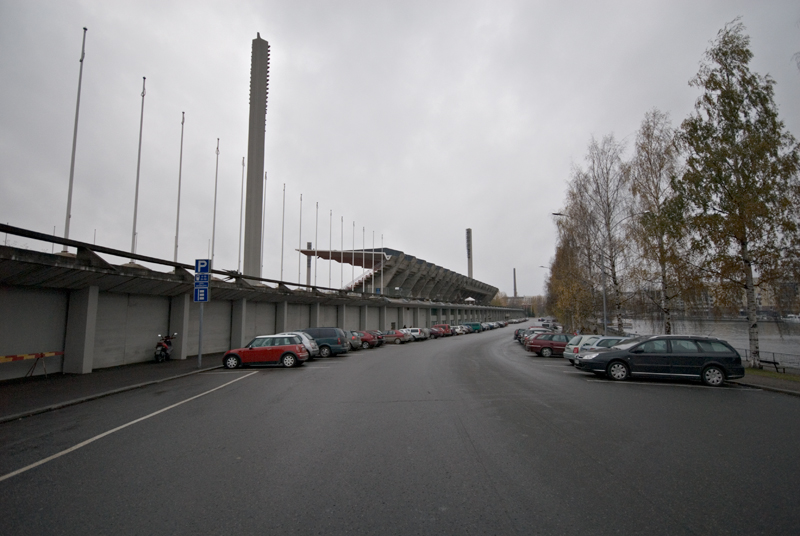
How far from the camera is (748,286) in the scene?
705 inches

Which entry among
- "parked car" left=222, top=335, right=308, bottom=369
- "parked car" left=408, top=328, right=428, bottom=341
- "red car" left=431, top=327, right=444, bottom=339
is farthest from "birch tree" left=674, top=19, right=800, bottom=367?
"red car" left=431, top=327, right=444, bottom=339

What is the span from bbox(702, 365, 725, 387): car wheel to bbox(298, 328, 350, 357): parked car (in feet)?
59.4

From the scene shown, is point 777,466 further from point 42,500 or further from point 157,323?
point 157,323

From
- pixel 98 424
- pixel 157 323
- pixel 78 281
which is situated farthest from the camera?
pixel 157 323

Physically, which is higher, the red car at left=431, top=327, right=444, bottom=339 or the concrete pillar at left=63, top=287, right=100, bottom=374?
the concrete pillar at left=63, top=287, right=100, bottom=374

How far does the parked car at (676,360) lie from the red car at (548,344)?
40.6ft

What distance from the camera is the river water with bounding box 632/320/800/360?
2245cm

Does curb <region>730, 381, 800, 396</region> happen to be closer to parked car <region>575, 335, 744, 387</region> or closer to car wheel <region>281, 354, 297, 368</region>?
parked car <region>575, 335, 744, 387</region>

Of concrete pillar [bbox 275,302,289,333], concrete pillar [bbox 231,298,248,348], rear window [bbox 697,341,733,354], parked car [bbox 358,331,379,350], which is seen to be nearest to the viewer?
rear window [bbox 697,341,733,354]

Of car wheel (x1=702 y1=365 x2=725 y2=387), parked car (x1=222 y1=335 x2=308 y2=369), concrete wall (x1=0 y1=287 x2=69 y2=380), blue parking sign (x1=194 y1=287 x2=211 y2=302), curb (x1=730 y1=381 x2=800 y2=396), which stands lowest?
curb (x1=730 y1=381 x2=800 y2=396)

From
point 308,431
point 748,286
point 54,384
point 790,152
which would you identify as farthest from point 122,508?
point 790,152

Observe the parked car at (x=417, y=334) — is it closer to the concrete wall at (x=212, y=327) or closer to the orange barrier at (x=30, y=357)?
the concrete wall at (x=212, y=327)

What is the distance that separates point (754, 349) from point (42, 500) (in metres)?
Result: 23.0

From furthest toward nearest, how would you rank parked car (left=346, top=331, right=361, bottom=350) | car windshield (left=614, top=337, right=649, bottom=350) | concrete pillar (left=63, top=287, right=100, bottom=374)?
parked car (left=346, top=331, right=361, bottom=350) < concrete pillar (left=63, top=287, right=100, bottom=374) < car windshield (left=614, top=337, right=649, bottom=350)
